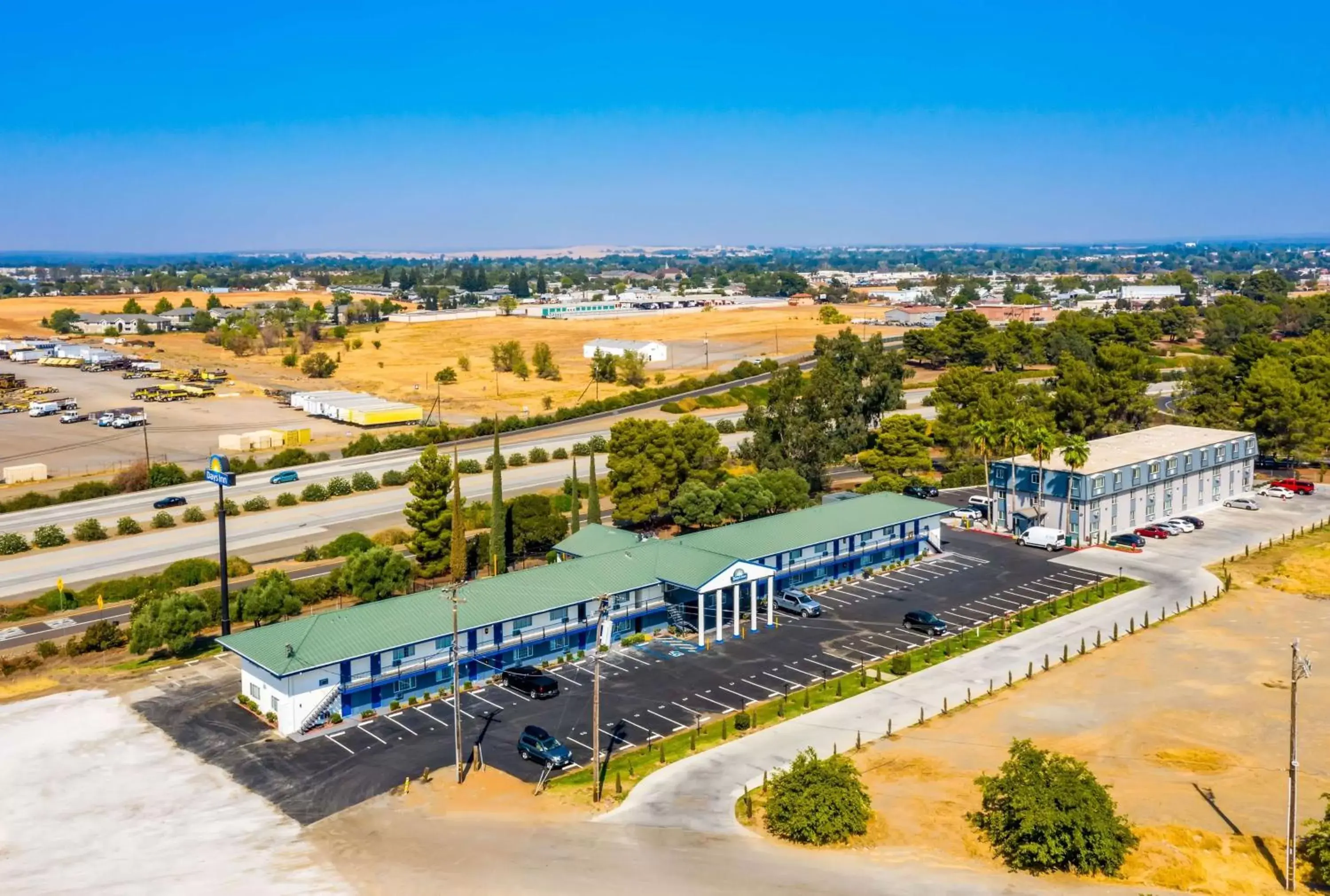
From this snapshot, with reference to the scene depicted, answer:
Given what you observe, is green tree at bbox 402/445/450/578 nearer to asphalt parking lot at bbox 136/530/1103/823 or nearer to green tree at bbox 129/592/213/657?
green tree at bbox 129/592/213/657

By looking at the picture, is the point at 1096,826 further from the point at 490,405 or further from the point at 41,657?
the point at 490,405

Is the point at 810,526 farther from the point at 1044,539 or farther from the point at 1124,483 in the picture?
the point at 1124,483

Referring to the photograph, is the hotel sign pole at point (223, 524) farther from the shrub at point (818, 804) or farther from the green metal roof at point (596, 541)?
the shrub at point (818, 804)

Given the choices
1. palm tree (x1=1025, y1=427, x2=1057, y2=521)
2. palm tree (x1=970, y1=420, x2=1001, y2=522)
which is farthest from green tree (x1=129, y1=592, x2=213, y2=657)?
palm tree (x1=1025, y1=427, x2=1057, y2=521)

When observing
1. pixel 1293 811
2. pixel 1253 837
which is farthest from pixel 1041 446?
pixel 1293 811

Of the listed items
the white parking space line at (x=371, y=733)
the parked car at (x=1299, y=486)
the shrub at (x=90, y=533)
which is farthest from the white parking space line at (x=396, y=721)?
the parked car at (x=1299, y=486)

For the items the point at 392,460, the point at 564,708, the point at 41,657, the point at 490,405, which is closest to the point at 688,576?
the point at 564,708
